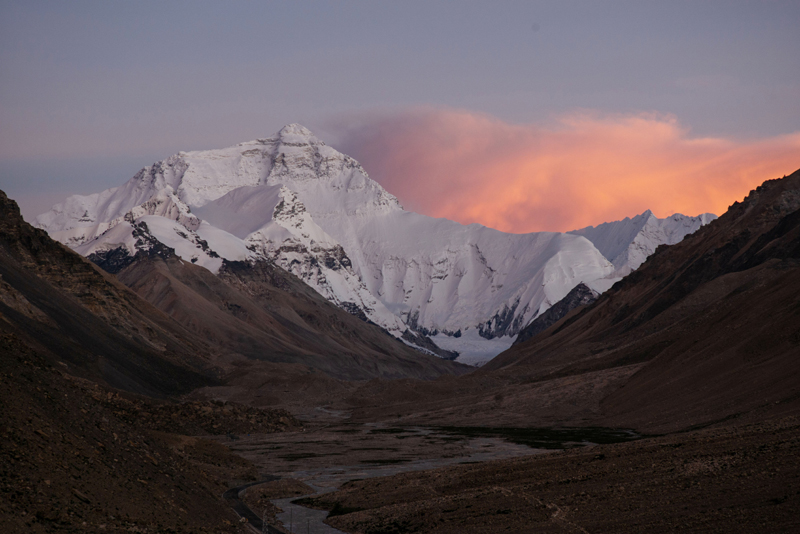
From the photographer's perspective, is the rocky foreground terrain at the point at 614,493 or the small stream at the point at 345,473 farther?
the small stream at the point at 345,473

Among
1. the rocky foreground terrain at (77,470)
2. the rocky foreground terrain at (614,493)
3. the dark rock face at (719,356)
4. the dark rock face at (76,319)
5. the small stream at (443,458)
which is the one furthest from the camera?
the dark rock face at (76,319)

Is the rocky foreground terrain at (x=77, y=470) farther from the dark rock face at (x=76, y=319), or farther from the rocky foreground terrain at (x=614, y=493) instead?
the dark rock face at (x=76, y=319)

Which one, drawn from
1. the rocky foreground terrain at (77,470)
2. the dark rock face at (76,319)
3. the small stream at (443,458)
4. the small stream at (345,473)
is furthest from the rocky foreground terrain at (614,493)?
the dark rock face at (76,319)

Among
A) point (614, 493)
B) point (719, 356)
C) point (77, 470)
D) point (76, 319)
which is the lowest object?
point (614, 493)

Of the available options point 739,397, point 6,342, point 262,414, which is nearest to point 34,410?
point 6,342

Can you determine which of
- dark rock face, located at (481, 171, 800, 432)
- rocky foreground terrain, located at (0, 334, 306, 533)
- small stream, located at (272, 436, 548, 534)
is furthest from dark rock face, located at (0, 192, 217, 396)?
dark rock face, located at (481, 171, 800, 432)

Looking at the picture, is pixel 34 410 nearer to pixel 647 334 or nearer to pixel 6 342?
pixel 6 342

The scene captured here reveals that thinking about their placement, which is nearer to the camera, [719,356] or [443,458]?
[443,458]

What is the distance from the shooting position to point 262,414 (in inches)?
4828

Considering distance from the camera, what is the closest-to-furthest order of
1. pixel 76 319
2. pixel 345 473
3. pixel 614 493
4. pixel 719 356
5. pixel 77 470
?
pixel 77 470, pixel 614 493, pixel 345 473, pixel 719 356, pixel 76 319

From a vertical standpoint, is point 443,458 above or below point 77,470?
below

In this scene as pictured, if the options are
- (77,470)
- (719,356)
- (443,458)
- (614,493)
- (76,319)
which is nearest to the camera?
(77,470)

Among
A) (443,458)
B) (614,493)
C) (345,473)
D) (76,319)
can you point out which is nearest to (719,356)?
(443,458)

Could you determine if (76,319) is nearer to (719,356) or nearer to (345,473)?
(345,473)
